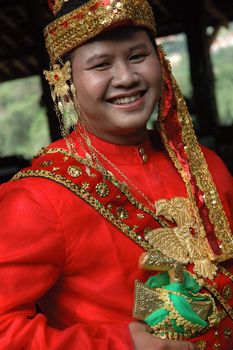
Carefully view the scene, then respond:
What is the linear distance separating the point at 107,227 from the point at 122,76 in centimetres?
44

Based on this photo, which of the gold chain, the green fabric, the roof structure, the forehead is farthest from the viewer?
the roof structure

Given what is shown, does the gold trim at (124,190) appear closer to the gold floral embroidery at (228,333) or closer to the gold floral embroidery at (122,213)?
the gold floral embroidery at (122,213)

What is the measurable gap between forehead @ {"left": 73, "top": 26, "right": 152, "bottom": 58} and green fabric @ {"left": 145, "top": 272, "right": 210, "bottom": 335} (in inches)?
26.5

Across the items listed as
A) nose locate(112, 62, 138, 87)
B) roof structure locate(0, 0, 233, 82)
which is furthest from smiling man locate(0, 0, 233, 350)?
roof structure locate(0, 0, 233, 82)

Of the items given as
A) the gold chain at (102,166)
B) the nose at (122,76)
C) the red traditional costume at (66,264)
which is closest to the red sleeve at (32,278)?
the red traditional costume at (66,264)

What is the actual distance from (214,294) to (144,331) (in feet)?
0.91

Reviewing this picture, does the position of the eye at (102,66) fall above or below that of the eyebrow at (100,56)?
below

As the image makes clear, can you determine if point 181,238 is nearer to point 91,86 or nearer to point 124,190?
point 124,190

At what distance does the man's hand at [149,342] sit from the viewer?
2.02 meters

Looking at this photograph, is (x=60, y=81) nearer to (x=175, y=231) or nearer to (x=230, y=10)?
(x=175, y=231)

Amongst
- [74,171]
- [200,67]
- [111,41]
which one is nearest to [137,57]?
[111,41]

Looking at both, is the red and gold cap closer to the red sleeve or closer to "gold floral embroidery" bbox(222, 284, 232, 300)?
Answer: the red sleeve

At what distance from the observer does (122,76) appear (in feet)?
7.10

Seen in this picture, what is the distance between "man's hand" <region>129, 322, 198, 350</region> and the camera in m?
2.02
